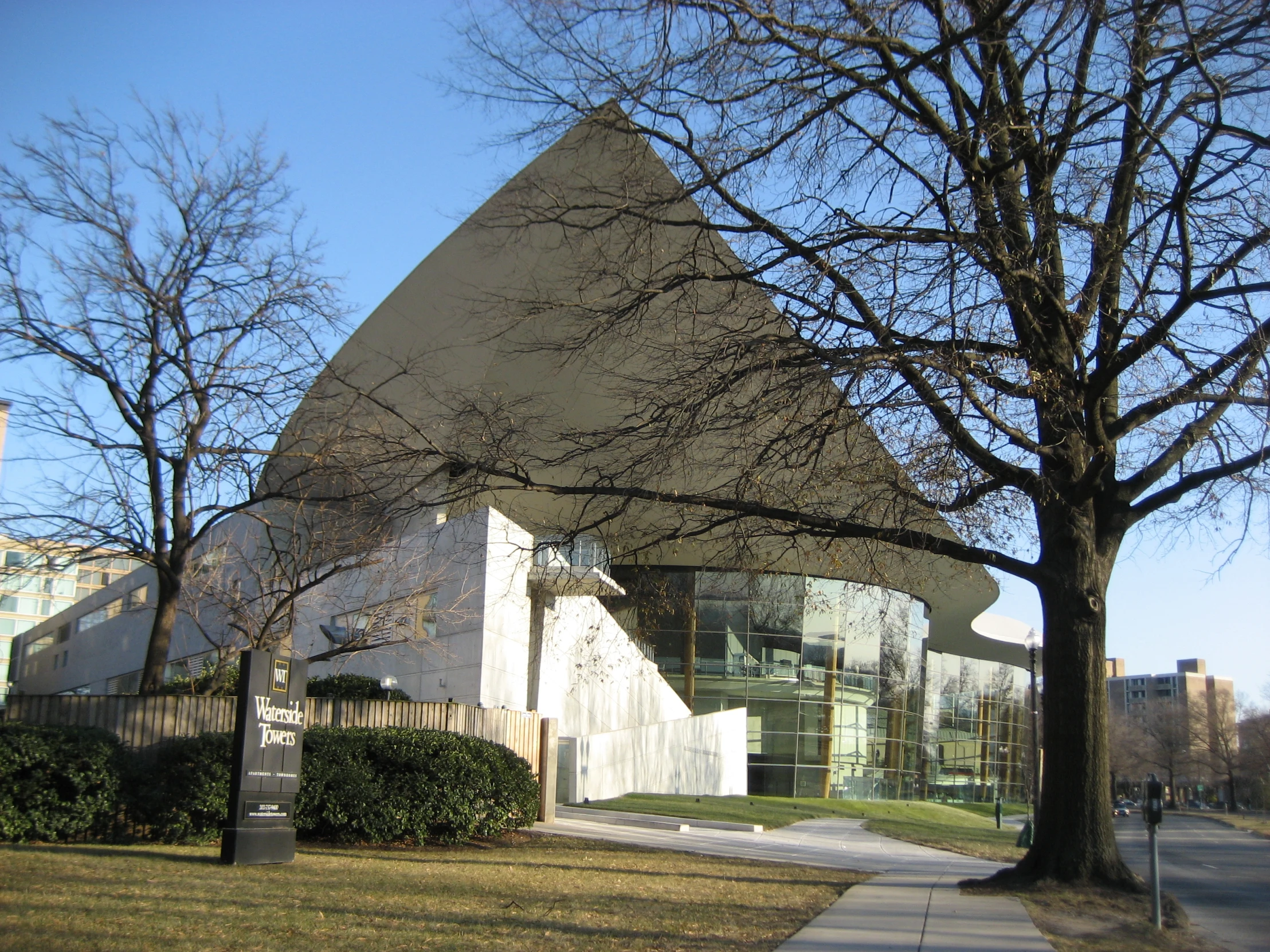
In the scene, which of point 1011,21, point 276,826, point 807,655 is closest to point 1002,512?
point 1011,21

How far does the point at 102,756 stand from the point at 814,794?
117 feet

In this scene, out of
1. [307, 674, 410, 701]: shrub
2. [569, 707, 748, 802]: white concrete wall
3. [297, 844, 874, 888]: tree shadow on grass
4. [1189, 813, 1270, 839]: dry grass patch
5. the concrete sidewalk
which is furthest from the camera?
[1189, 813, 1270, 839]: dry grass patch

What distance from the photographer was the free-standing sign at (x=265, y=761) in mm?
10617

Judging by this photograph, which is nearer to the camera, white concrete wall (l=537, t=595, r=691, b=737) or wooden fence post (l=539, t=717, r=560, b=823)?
wooden fence post (l=539, t=717, r=560, b=823)

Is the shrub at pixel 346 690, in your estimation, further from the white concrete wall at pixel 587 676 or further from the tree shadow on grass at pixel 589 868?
the tree shadow on grass at pixel 589 868

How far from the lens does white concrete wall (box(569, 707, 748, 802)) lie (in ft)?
96.1

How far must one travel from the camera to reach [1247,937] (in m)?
9.77

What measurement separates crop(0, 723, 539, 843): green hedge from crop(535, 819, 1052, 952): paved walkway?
3010mm

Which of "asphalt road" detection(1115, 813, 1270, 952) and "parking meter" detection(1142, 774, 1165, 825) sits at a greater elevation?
"parking meter" detection(1142, 774, 1165, 825)

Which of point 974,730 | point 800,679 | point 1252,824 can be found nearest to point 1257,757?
point 1252,824

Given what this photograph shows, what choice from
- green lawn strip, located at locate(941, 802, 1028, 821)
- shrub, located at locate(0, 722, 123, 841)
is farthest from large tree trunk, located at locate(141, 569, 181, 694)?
green lawn strip, located at locate(941, 802, 1028, 821)

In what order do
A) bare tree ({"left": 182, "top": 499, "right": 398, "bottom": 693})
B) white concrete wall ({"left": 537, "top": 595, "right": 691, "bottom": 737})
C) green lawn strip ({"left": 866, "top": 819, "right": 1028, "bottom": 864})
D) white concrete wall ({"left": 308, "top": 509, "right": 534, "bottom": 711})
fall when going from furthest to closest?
Answer: white concrete wall ({"left": 537, "top": 595, "right": 691, "bottom": 737}) → white concrete wall ({"left": 308, "top": 509, "right": 534, "bottom": 711}) → green lawn strip ({"left": 866, "top": 819, "right": 1028, "bottom": 864}) → bare tree ({"left": 182, "top": 499, "right": 398, "bottom": 693})

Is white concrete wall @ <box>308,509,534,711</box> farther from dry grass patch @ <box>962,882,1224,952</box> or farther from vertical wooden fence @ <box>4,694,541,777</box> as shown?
dry grass patch @ <box>962,882,1224,952</box>

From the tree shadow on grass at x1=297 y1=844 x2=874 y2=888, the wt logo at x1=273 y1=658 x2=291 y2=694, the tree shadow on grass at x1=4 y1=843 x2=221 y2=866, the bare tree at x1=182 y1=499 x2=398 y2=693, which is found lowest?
the tree shadow on grass at x1=297 y1=844 x2=874 y2=888
